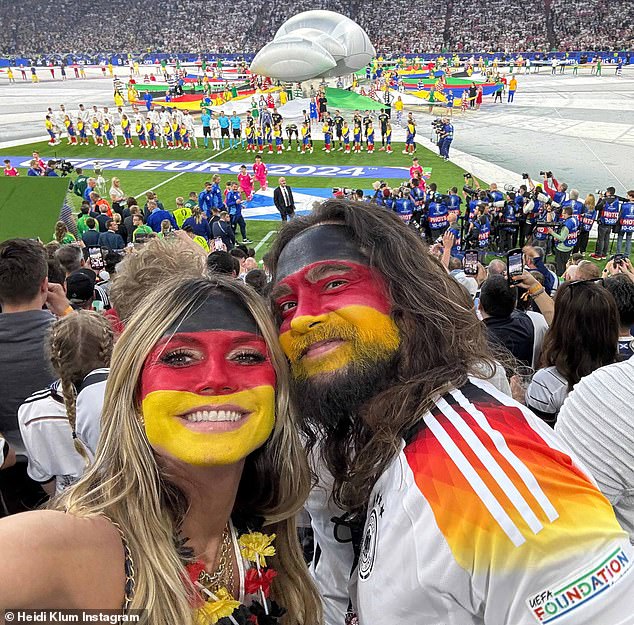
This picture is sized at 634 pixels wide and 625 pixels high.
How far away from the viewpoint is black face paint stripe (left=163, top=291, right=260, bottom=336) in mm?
1532

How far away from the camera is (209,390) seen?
4.81 feet

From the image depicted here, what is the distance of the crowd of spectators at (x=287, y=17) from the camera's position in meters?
49.5

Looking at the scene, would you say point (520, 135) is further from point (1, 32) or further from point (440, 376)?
point (1, 32)

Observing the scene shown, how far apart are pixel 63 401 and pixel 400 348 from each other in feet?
6.00

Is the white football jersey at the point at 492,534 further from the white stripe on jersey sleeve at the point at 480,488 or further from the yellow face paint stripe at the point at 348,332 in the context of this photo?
the yellow face paint stripe at the point at 348,332

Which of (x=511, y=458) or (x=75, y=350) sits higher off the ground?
(x=511, y=458)

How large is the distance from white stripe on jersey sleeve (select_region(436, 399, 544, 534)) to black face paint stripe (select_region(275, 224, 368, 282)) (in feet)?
1.92

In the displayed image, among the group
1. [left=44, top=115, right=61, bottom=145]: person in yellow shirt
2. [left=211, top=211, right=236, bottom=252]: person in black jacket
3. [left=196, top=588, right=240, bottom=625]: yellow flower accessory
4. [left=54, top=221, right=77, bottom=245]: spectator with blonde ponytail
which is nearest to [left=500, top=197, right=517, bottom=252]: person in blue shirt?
[left=211, top=211, right=236, bottom=252]: person in black jacket

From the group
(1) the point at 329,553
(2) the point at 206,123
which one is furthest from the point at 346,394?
(2) the point at 206,123

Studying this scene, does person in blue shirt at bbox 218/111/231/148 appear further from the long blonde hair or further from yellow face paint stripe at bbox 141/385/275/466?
yellow face paint stripe at bbox 141/385/275/466

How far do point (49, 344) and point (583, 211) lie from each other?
10.4m

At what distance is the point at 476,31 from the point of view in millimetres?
51500

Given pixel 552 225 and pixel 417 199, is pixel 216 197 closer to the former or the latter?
pixel 417 199

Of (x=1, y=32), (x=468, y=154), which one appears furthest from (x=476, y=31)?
(x=1, y=32)
